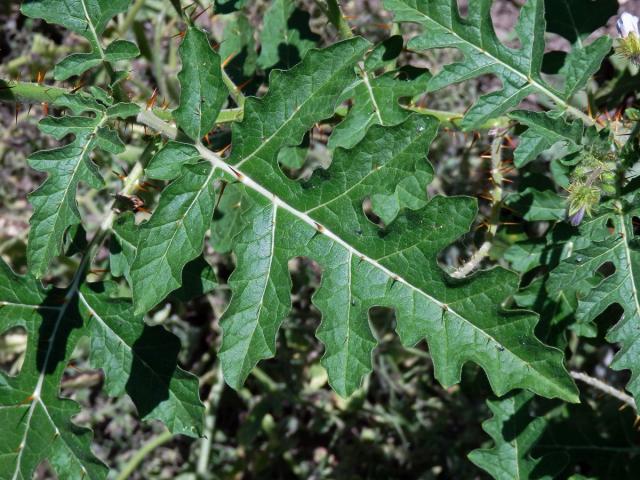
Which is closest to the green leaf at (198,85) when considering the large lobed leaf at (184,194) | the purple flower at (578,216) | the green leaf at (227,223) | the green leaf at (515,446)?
the large lobed leaf at (184,194)

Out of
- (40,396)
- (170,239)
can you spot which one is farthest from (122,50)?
(40,396)

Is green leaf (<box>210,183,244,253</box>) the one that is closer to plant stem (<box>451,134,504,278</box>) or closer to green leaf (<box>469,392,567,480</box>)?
plant stem (<box>451,134,504,278</box>)

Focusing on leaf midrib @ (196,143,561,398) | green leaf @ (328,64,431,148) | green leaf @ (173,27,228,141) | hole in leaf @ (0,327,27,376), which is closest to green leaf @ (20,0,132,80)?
green leaf @ (173,27,228,141)

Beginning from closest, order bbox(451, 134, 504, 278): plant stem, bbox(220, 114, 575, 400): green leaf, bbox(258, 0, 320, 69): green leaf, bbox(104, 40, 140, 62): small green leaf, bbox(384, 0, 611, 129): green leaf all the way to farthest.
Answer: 1. bbox(220, 114, 575, 400): green leaf
2. bbox(104, 40, 140, 62): small green leaf
3. bbox(384, 0, 611, 129): green leaf
4. bbox(451, 134, 504, 278): plant stem
5. bbox(258, 0, 320, 69): green leaf

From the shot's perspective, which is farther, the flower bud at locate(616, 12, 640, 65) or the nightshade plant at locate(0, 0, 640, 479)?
the flower bud at locate(616, 12, 640, 65)

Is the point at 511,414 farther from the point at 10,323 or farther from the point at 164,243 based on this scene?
the point at 10,323

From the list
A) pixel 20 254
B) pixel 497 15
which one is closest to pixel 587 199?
pixel 497 15
